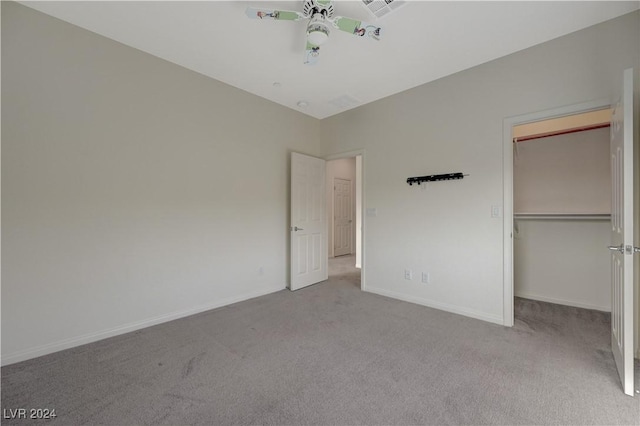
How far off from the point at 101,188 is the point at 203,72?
1735 millimetres

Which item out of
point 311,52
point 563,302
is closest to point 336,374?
point 311,52

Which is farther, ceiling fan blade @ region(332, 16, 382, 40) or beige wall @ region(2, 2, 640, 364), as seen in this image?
beige wall @ region(2, 2, 640, 364)

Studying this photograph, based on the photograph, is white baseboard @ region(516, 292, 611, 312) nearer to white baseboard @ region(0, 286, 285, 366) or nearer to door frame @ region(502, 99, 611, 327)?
door frame @ region(502, 99, 611, 327)

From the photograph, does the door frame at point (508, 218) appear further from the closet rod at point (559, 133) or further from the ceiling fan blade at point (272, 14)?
the ceiling fan blade at point (272, 14)

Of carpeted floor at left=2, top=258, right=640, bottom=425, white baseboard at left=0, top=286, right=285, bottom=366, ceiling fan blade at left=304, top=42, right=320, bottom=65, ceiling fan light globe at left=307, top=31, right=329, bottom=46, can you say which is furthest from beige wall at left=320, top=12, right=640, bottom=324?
white baseboard at left=0, top=286, right=285, bottom=366

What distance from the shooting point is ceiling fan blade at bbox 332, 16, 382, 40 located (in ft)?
6.75

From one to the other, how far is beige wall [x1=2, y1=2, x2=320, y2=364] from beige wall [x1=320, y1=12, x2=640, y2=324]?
1873 millimetres

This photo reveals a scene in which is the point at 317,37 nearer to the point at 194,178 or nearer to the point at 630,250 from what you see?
the point at 194,178

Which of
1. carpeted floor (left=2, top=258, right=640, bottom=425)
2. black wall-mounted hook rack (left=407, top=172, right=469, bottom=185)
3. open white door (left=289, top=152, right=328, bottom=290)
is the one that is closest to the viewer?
carpeted floor (left=2, top=258, right=640, bottom=425)

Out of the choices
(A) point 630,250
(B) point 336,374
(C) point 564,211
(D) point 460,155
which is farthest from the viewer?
(C) point 564,211

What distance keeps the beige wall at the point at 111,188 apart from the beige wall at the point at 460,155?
1.87 m

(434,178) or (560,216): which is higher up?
(434,178)

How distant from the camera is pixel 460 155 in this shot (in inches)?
122

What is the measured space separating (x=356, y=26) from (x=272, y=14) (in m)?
0.66
